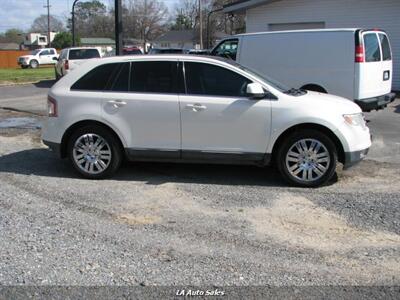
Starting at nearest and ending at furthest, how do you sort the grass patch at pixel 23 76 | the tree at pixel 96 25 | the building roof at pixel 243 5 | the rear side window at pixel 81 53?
the building roof at pixel 243 5 → the rear side window at pixel 81 53 → the grass patch at pixel 23 76 → the tree at pixel 96 25

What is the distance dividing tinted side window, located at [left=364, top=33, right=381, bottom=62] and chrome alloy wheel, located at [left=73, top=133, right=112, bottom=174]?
623cm

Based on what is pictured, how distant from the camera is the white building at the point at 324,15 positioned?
1848cm

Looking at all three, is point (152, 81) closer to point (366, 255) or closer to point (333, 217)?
point (333, 217)

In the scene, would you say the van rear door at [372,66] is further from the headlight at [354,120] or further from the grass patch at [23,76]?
the grass patch at [23,76]

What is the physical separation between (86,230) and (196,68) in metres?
2.75

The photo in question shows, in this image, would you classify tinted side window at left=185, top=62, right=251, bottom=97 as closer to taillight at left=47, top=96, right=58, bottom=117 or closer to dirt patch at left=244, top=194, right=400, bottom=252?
dirt patch at left=244, top=194, right=400, bottom=252

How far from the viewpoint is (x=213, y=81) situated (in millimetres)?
6867

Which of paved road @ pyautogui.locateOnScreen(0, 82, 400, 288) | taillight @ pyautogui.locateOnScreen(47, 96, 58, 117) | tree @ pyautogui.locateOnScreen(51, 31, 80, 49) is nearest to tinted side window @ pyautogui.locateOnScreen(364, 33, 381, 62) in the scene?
paved road @ pyautogui.locateOnScreen(0, 82, 400, 288)

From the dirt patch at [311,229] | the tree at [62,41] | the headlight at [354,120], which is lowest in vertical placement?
the dirt patch at [311,229]

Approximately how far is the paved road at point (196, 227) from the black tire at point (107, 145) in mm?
122

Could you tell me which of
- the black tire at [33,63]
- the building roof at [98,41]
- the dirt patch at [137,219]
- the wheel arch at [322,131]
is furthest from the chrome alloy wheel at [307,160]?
the building roof at [98,41]

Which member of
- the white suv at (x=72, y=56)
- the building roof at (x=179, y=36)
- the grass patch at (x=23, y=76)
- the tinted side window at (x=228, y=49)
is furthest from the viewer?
the building roof at (x=179, y=36)

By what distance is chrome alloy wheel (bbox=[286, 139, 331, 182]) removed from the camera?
6695mm

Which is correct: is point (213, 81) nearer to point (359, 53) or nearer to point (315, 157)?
point (315, 157)
